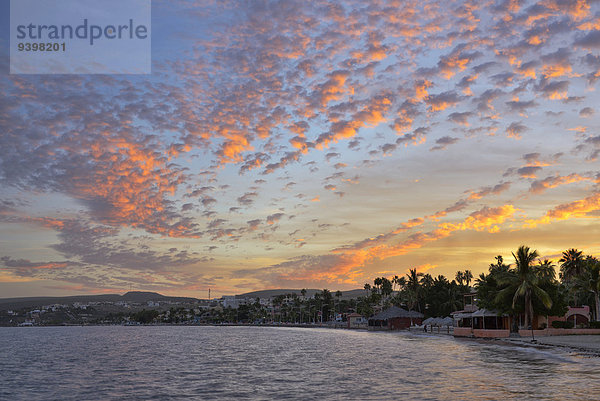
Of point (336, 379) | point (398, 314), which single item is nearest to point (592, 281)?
point (336, 379)

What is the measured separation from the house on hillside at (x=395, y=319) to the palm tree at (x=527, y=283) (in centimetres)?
6139

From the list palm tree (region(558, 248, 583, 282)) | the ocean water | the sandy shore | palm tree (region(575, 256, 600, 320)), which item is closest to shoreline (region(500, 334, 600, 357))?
the sandy shore

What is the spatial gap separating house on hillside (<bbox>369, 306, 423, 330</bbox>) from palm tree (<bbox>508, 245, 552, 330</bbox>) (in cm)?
6139

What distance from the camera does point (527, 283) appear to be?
3061 inches

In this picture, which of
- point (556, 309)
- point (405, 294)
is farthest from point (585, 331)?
point (405, 294)

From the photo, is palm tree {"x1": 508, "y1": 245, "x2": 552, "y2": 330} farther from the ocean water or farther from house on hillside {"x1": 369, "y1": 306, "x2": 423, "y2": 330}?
house on hillside {"x1": 369, "y1": 306, "x2": 423, "y2": 330}

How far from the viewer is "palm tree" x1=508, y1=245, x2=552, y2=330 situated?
76.6m

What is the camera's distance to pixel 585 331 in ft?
248

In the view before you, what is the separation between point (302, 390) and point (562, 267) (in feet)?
311

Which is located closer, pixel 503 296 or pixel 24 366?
pixel 24 366

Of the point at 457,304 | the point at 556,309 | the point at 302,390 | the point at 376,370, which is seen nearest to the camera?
the point at 302,390

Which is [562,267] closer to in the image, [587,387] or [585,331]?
[585,331]

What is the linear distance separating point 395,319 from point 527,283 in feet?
240

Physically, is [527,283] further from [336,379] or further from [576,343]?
[336,379]
